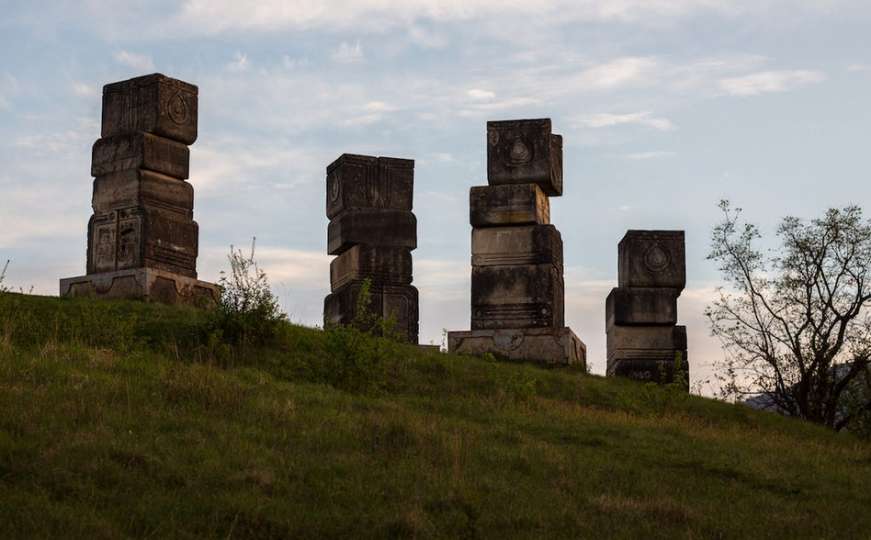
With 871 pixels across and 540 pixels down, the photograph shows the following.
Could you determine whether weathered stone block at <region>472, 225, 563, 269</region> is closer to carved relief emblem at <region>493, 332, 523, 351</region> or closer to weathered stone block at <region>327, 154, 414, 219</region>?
carved relief emblem at <region>493, 332, 523, 351</region>

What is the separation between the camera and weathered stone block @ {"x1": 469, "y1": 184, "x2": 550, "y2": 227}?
21.3 metres

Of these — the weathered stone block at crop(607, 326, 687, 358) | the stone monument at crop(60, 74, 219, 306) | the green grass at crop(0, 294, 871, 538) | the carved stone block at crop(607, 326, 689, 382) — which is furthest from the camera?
the weathered stone block at crop(607, 326, 687, 358)

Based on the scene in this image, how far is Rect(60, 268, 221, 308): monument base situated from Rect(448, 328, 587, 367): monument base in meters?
3.92

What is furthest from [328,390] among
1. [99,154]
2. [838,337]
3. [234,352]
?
[838,337]

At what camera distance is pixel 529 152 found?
70.8 feet

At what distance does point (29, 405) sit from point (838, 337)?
14504mm

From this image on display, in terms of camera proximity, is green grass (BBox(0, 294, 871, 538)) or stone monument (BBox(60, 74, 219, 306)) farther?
stone monument (BBox(60, 74, 219, 306))

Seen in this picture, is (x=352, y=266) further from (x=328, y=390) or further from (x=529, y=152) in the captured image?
(x=328, y=390)

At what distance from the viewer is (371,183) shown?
2152 centimetres

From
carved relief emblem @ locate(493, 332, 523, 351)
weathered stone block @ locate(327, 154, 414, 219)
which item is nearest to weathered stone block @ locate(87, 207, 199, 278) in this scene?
weathered stone block @ locate(327, 154, 414, 219)

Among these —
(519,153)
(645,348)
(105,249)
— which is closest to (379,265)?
(519,153)

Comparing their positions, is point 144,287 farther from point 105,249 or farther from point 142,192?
point 142,192

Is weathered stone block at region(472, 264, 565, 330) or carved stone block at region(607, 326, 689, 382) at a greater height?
weathered stone block at region(472, 264, 565, 330)

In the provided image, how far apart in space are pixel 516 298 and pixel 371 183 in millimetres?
3036
